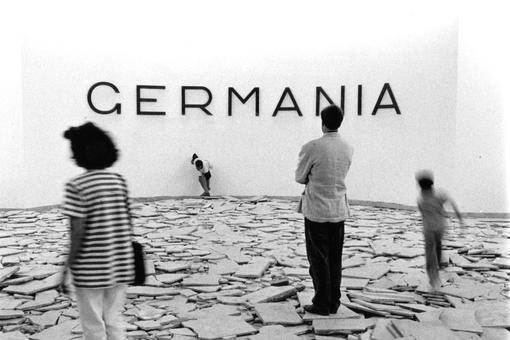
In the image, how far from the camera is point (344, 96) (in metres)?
13.1

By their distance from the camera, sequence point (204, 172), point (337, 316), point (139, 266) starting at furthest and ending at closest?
point (204, 172) → point (337, 316) → point (139, 266)

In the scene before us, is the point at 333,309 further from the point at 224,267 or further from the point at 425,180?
the point at 224,267

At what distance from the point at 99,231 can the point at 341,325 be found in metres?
2.40

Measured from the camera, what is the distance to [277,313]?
5184mm

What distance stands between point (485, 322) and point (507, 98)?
6.69 m

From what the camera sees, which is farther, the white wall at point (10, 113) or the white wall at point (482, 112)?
the white wall at point (10, 113)

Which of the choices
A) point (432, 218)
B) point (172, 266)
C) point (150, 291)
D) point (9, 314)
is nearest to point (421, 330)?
point (432, 218)

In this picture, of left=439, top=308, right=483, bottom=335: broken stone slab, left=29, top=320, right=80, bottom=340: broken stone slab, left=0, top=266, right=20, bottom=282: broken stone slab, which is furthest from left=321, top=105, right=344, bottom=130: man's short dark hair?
left=0, top=266, right=20, bottom=282: broken stone slab

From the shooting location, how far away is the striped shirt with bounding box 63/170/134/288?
322 centimetres

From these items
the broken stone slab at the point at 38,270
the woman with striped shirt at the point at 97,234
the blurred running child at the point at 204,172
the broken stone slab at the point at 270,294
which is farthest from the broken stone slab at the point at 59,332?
the blurred running child at the point at 204,172

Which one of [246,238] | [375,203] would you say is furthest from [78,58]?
[375,203]

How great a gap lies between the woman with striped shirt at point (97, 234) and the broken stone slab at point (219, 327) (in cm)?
141

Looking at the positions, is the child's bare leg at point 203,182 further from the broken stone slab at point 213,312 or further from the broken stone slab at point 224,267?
the broken stone slab at point 213,312

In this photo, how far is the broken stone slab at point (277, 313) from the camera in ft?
16.3
